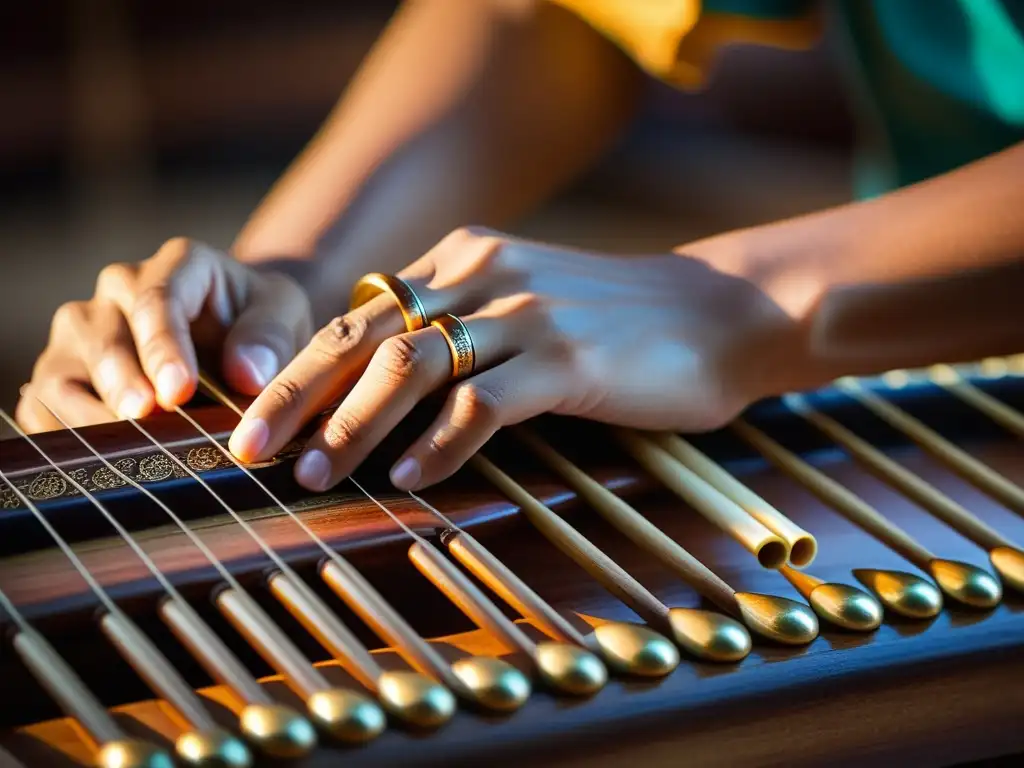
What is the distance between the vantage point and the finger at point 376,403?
26.0 inches

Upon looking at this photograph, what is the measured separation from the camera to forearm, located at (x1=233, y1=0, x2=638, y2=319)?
1.10 m

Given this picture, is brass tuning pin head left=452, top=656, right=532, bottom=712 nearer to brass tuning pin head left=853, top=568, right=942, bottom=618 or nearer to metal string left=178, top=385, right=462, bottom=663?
metal string left=178, top=385, right=462, bottom=663

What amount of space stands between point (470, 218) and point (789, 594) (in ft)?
2.41

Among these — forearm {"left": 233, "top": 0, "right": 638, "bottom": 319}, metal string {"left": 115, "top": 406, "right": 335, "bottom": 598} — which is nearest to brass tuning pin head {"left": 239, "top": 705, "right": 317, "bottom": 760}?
metal string {"left": 115, "top": 406, "right": 335, "bottom": 598}

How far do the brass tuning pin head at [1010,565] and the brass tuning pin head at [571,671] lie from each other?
0.24 meters

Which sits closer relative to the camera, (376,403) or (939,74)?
(376,403)

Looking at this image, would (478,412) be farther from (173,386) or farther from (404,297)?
(173,386)

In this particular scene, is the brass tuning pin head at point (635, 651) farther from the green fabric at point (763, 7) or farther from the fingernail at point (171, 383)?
the green fabric at point (763, 7)

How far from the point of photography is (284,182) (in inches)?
46.6

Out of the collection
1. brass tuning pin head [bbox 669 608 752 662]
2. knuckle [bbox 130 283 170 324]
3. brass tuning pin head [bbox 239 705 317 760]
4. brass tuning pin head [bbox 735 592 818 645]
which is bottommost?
brass tuning pin head [bbox 239 705 317 760]

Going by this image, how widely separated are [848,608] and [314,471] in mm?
292

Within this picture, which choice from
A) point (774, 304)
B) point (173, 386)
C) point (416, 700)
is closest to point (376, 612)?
point (416, 700)

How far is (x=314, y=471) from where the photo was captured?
Answer: 657mm

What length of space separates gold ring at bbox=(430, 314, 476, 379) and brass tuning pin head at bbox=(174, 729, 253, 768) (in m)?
0.30
